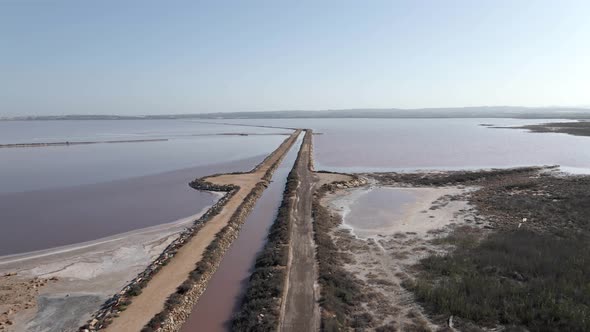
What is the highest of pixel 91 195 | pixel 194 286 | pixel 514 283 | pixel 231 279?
pixel 514 283

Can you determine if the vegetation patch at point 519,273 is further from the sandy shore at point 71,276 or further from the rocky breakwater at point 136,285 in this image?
the sandy shore at point 71,276

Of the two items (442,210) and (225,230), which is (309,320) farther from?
(442,210)

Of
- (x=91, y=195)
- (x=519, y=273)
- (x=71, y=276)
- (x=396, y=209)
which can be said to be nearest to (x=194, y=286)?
(x=71, y=276)

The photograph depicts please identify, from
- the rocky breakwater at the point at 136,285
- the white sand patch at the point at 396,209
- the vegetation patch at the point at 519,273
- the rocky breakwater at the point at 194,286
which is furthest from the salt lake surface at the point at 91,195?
the vegetation patch at the point at 519,273

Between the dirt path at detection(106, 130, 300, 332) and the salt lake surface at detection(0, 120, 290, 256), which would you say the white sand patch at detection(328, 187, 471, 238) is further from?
the salt lake surface at detection(0, 120, 290, 256)

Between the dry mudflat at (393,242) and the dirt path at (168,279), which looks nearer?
the dirt path at (168,279)

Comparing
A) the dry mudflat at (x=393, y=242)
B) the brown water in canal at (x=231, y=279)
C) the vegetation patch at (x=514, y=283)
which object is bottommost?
the brown water in canal at (x=231, y=279)

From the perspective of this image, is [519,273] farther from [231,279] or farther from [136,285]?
[136,285]

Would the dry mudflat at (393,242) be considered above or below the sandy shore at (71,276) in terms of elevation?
above
